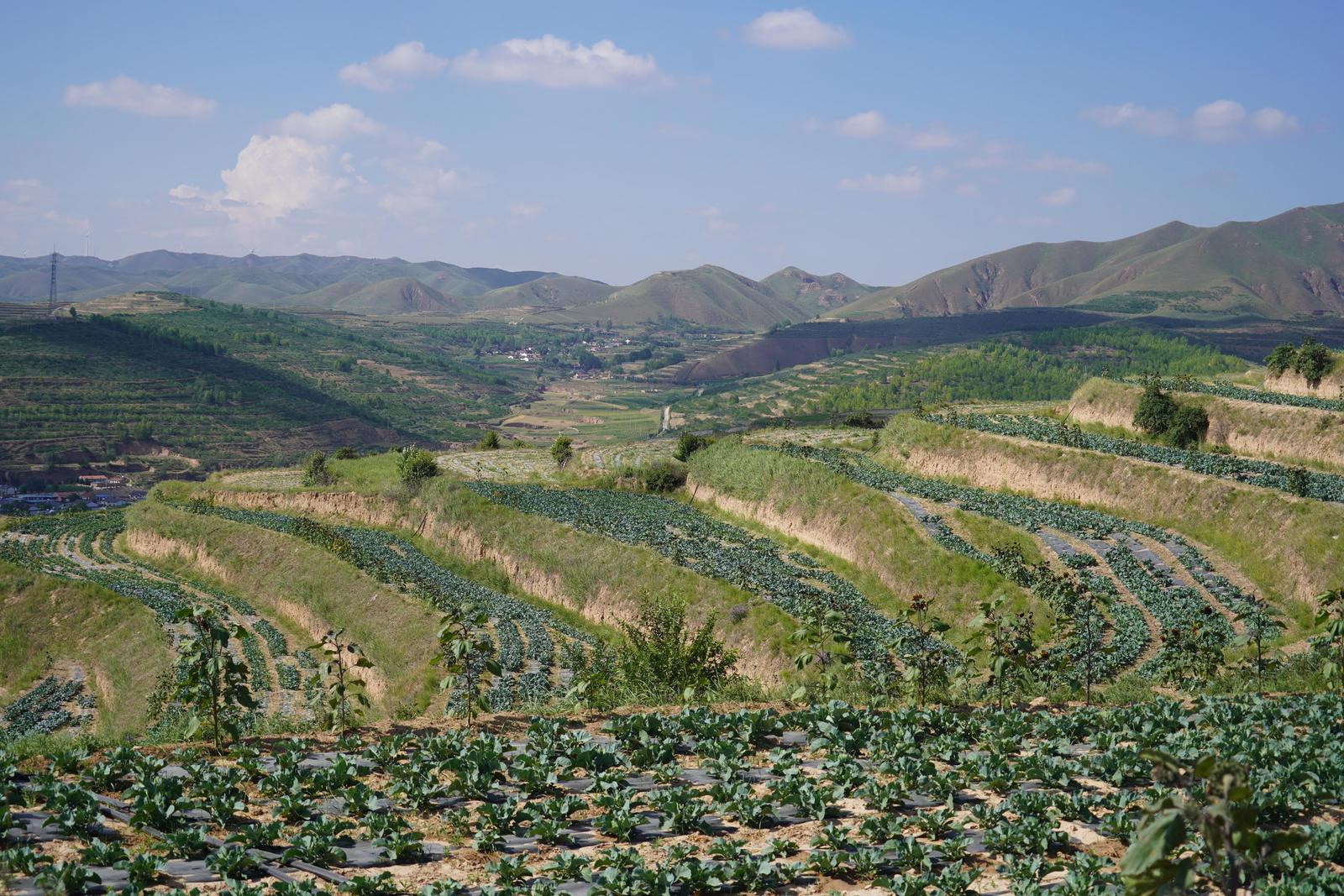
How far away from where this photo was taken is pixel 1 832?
999cm

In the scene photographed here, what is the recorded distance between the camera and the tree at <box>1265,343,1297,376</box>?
179ft

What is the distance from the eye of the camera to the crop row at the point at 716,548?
32719 millimetres

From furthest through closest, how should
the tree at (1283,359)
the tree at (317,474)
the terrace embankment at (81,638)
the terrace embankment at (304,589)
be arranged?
the tree at (317,474) < the tree at (1283,359) < the terrace embankment at (81,638) < the terrace embankment at (304,589)

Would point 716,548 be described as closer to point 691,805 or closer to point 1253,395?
point 1253,395

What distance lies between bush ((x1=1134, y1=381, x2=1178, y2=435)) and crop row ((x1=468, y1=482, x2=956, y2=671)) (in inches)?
856

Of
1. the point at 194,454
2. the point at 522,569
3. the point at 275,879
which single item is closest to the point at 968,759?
the point at 275,879

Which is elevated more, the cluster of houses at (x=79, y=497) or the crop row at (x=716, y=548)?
the crop row at (x=716, y=548)

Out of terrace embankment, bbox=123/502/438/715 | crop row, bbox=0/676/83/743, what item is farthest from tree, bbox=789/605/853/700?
crop row, bbox=0/676/83/743

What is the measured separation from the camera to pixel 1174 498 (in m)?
40.2

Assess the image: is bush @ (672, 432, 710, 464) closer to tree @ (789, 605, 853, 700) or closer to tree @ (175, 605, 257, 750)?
tree @ (789, 605, 853, 700)

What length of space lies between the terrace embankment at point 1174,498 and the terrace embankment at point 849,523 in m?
8.39

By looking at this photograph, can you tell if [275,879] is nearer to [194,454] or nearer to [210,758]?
[210,758]

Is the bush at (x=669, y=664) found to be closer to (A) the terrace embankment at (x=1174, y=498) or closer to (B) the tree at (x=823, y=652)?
(B) the tree at (x=823, y=652)

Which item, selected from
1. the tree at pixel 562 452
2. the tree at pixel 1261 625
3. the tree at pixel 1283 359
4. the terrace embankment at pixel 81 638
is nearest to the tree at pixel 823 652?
the tree at pixel 1261 625
